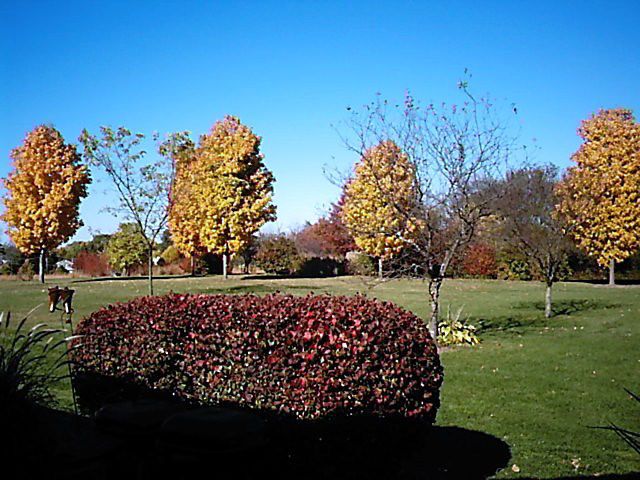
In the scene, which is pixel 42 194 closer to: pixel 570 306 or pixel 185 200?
pixel 185 200

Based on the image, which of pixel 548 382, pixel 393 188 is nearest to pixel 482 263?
pixel 393 188

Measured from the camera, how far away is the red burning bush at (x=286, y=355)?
429 centimetres

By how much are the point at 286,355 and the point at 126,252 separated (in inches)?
1281

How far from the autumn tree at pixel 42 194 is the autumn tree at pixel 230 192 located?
21.6ft

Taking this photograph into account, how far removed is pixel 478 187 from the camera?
Answer: 1194cm

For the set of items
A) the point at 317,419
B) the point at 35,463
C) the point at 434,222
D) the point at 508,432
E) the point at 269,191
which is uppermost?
the point at 269,191

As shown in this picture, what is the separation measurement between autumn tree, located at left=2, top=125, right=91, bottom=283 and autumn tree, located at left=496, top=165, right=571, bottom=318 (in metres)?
22.0

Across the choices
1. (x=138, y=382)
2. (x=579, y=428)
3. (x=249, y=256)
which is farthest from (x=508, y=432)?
(x=249, y=256)

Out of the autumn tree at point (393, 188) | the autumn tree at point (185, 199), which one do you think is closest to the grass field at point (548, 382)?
the autumn tree at point (393, 188)

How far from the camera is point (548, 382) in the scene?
856 centimetres

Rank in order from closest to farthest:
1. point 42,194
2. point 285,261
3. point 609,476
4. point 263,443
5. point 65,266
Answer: point 263,443 → point 609,476 → point 42,194 → point 285,261 → point 65,266

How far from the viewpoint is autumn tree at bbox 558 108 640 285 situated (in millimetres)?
26828

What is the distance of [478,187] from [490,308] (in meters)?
7.36

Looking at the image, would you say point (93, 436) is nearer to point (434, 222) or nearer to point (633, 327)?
point (434, 222)
